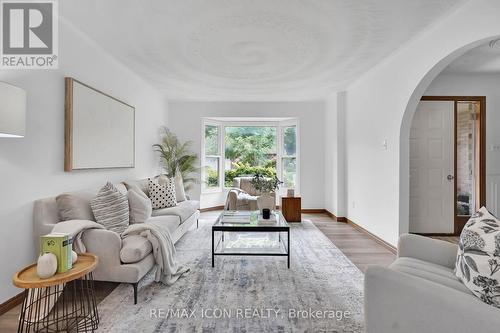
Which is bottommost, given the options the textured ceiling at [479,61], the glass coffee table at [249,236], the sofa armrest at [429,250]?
the glass coffee table at [249,236]

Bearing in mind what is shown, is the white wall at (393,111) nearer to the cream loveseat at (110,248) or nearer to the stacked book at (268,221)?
the stacked book at (268,221)

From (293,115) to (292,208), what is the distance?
2.25m

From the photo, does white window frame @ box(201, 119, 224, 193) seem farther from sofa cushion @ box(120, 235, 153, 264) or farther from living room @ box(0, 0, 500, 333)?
sofa cushion @ box(120, 235, 153, 264)

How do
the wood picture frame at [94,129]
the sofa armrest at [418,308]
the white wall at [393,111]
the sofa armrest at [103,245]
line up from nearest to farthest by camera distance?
the sofa armrest at [418,308]
the sofa armrest at [103,245]
the white wall at [393,111]
the wood picture frame at [94,129]

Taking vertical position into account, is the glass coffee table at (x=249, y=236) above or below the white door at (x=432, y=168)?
→ below

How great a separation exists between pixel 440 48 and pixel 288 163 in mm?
4232

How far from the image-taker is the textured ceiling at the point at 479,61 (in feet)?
10.8

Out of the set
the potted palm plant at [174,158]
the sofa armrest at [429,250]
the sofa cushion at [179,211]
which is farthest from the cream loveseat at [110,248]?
the potted palm plant at [174,158]

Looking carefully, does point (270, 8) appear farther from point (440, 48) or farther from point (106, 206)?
point (106, 206)

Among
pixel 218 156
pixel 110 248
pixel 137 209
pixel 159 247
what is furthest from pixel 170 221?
pixel 218 156

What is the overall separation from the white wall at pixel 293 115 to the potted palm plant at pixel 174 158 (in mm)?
398

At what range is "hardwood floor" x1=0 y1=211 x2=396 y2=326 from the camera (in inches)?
83.4

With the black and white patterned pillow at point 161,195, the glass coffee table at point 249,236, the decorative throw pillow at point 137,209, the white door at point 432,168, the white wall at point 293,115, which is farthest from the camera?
the white wall at point 293,115

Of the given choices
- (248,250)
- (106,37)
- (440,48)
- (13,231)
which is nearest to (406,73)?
(440,48)
